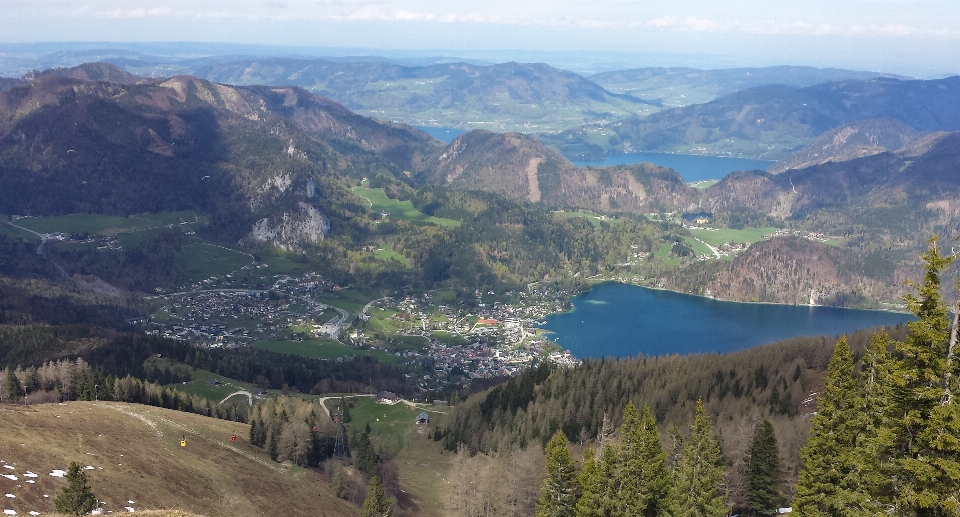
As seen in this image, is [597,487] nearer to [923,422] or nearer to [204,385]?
[923,422]

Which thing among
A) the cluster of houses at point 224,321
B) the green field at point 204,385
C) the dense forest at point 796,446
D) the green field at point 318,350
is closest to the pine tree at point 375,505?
the dense forest at point 796,446

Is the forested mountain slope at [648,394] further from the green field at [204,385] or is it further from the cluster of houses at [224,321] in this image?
the cluster of houses at [224,321]

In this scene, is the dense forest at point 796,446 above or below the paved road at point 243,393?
above

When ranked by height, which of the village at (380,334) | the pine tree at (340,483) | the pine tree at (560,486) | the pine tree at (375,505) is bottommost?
the village at (380,334)

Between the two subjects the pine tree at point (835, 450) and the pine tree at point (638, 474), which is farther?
the pine tree at point (638, 474)

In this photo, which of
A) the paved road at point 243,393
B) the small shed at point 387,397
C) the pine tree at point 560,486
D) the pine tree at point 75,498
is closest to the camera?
the pine tree at point 560,486

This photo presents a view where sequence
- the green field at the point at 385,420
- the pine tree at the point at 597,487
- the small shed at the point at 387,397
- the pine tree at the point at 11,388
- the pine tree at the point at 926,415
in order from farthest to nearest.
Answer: the small shed at the point at 387,397, the green field at the point at 385,420, the pine tree at the point at 11,388, the pine tree at the point at 597,487, the pine tree at the point at 926,415

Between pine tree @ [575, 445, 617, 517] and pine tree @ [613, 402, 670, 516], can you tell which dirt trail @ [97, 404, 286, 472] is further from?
pine tree @ [613, 402, 670, 516]
